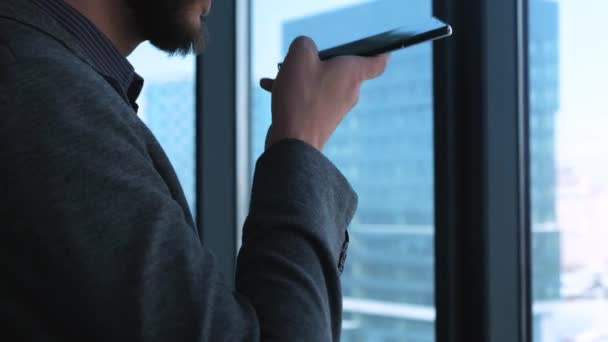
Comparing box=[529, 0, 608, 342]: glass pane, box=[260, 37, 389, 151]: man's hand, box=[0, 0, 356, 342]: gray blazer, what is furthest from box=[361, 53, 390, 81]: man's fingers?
box=[529, 0, 608, 342]: glass pane

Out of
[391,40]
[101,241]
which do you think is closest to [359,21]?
[391,40]

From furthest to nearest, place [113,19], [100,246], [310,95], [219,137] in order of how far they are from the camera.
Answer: [219,137] < [113,19] < [310,95] < [100,246]

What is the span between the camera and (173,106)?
2.06m

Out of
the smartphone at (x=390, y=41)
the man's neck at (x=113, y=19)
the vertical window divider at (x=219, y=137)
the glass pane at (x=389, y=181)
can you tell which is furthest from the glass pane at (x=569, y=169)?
the vertical window divider at (x=219, y=137)

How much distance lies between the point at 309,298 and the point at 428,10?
105cm

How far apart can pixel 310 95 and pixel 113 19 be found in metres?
0.22

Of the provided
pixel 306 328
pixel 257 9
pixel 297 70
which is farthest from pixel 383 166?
pixel 306 328

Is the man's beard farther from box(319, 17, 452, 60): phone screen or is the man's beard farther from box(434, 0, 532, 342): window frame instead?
box(434, 0, 532, 342): window frame

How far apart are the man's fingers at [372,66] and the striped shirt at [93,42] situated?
19 centimetres

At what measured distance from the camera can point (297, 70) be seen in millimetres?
496

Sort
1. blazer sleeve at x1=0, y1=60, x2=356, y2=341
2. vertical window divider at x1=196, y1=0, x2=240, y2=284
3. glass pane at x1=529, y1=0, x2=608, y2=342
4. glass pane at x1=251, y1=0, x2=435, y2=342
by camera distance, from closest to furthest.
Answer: blazer sleeve at x1=0, y1=60, x2=356, y2=341, glass pane at x1=529, y1=0, x2=608, y2=342, glass pane at x1=251, y1=0, x2=435, y2=342, vertical window divider at x1=196, y1=0, x2=240, y2=284

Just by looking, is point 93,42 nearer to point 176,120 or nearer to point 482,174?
point 482,174

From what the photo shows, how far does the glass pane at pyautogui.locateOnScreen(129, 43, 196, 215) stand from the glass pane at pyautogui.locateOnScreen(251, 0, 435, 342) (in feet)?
1.72

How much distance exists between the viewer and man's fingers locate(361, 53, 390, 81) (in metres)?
0.54
